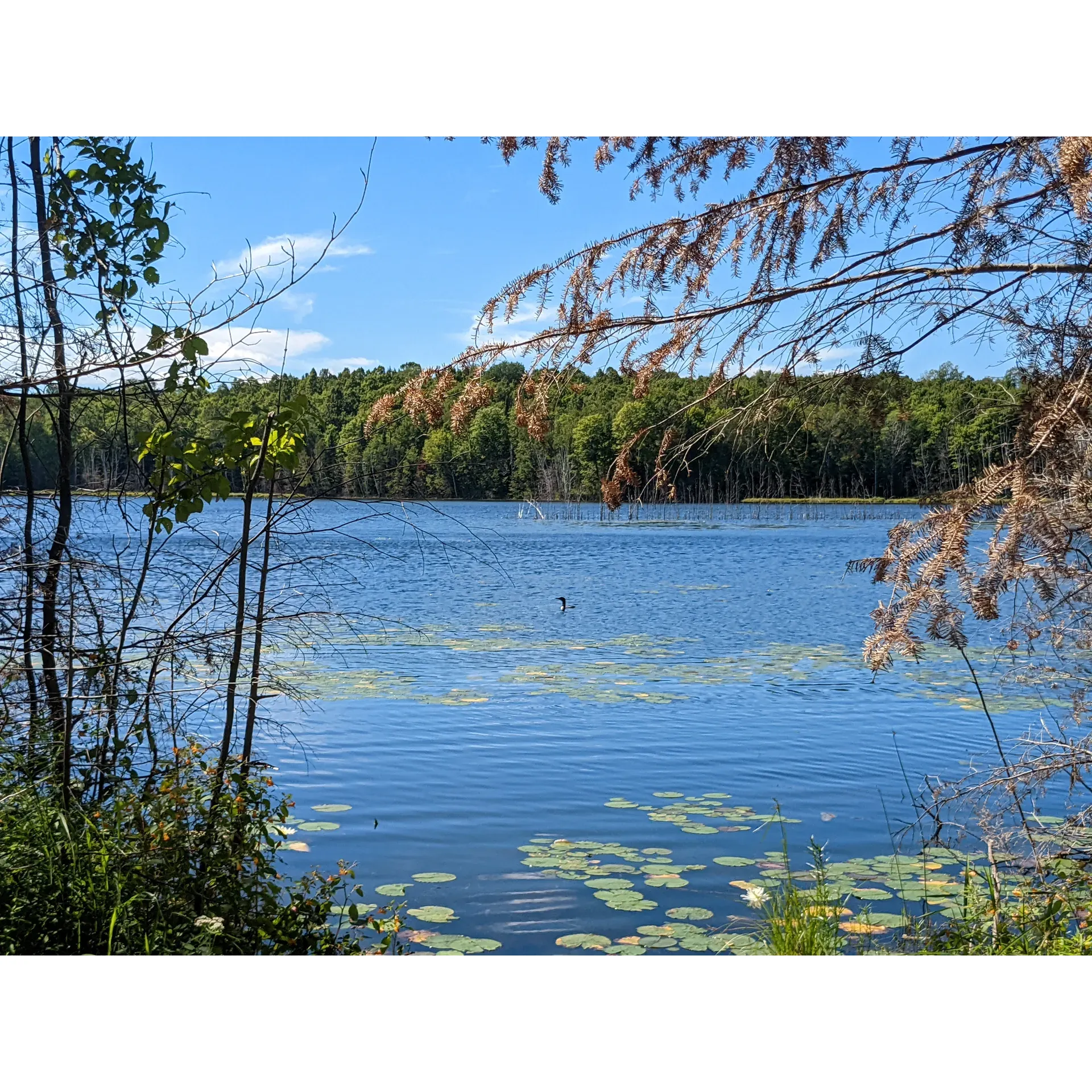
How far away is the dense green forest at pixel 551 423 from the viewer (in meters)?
2.59

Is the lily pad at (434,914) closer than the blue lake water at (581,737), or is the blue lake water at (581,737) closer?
the lily pad at (434,914)

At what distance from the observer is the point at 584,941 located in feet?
8.70

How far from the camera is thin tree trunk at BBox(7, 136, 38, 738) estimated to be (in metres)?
2.45

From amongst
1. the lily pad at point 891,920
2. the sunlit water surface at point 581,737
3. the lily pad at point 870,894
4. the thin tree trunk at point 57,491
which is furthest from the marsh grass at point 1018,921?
the thin tree trunk at point 57,491

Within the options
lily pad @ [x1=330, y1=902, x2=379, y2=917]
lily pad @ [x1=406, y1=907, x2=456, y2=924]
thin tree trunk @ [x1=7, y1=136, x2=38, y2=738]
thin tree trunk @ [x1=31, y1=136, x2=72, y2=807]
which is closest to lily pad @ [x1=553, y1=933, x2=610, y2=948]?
lily pad @ [x1=406, y1=907, x2=456, y2=924]

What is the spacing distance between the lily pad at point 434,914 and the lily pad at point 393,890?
0.34 feet

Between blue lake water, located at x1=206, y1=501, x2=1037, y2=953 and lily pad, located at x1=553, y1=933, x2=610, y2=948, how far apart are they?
35 millimetres

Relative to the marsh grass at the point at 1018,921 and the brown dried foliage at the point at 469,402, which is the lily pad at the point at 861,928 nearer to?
the marsh grass at the point at 1018,921

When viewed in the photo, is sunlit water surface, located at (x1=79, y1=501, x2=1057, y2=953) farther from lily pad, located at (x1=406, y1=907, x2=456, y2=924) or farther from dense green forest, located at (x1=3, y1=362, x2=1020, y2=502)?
dense green forest, located at (x1=3, y1=362, x2=1020, y2=502)

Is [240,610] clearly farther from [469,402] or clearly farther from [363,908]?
[363,908]

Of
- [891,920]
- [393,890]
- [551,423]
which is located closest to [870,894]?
[891,920]
